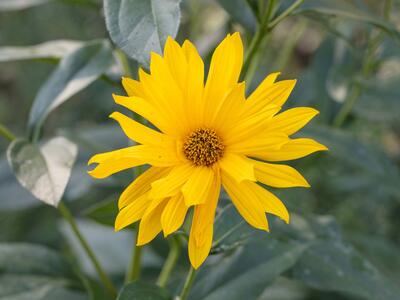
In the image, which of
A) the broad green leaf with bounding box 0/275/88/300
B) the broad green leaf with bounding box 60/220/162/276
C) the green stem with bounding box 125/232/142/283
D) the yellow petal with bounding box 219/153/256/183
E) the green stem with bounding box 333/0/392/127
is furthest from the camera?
the broad green leaf with bounding box 60/220/162/276

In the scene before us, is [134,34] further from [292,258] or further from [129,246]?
[129,246]

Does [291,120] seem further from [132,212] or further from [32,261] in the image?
[32,261]

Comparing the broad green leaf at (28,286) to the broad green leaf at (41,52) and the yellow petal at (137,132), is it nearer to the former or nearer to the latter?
the broad green leaf at (41,52)

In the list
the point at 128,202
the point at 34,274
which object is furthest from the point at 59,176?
the point at 34,274

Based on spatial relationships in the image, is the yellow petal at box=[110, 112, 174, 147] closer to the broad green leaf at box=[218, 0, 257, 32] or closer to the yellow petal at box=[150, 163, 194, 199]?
the yellow petal at box=[150, 163, 194, 199]

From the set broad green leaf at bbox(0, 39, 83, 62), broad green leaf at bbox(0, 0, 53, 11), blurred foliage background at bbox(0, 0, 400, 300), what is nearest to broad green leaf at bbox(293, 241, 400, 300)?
blurred foliage background at bbox(0, 0, 400, 300)
